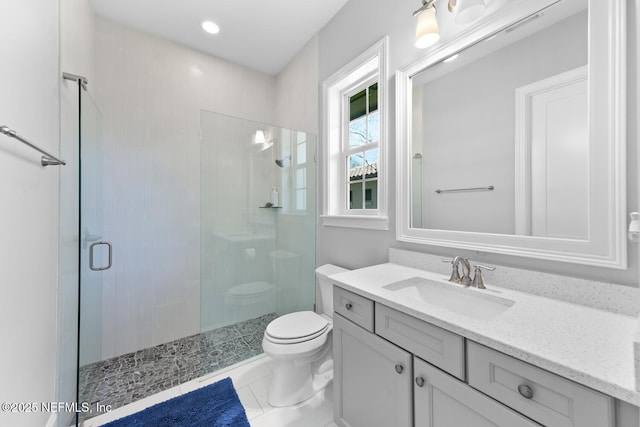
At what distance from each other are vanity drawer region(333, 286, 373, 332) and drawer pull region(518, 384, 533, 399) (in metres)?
0.54

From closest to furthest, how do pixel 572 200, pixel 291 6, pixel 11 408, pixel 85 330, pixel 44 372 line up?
pixel 11 408, pixel 572 200, pixel 44 372, pixel 85 330, pixel 291 6

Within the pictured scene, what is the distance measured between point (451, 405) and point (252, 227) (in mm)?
1700

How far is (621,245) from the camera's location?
83 centimetres

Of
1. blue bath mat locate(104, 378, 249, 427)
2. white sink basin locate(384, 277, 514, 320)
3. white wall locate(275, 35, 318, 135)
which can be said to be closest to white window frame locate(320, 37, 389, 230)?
white wall locate(275, 35, 318, 135)

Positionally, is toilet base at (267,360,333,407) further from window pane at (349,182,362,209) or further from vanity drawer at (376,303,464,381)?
window pane at (349,182,362,209)

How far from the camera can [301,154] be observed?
7.40ft

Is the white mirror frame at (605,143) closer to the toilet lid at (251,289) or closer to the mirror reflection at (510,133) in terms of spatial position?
the mirror reflection at (510,133)

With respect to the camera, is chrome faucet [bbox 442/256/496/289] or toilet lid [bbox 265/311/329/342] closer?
chrome faucet [bbox 442/256/496/289]

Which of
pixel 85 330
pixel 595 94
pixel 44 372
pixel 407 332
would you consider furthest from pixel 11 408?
pixel 595 94

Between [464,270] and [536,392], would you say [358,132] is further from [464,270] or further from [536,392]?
[536,392]

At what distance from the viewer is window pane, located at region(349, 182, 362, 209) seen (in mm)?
1976

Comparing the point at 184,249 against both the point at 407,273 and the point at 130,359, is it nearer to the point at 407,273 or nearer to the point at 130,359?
the point at 130,359

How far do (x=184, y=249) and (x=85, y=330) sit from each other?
892 millimetres

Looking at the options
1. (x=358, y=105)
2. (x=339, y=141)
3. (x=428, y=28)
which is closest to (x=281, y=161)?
(x=339, y=141)
